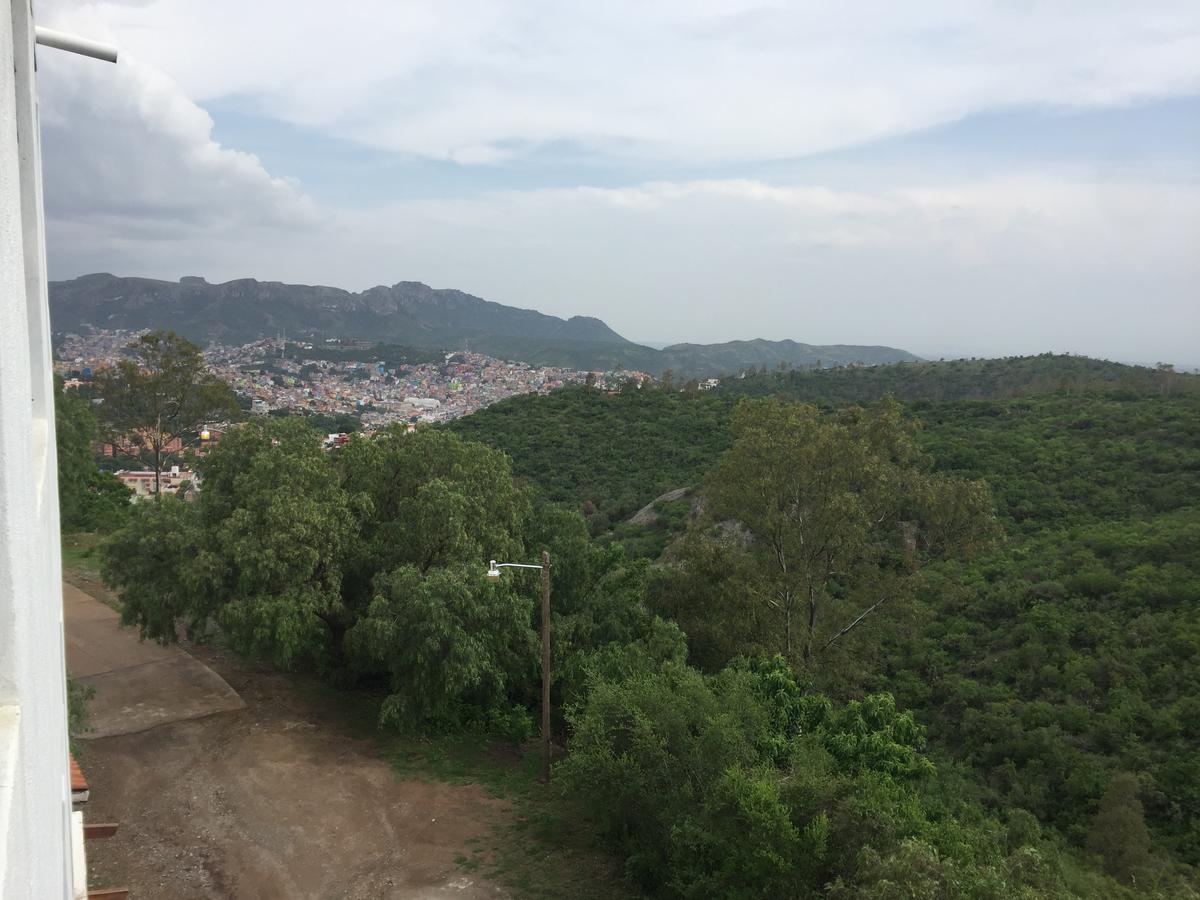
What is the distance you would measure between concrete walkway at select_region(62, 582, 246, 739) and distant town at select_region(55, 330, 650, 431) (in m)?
47.5

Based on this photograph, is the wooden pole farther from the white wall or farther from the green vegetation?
the green vegetation

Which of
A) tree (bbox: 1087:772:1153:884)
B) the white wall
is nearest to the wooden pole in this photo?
tree (bbox: 1087:772:1153:884)

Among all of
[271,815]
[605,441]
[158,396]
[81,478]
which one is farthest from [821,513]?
[605,441]

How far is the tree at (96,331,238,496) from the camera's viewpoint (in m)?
25.4

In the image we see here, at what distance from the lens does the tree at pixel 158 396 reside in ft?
83.3

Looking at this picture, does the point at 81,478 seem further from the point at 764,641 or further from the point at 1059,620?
the point at 1059,620

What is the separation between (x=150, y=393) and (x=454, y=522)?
17.5 metres

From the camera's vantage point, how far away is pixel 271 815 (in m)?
10.8

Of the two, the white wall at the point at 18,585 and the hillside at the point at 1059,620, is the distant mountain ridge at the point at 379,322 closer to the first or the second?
the hillside at the point at 1059,620

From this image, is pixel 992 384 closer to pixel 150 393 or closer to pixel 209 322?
pixel 150 393

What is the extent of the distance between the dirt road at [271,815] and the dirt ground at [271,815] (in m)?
0.02

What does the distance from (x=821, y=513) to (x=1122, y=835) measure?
6.04m

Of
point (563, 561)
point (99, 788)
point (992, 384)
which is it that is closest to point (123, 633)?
point (99, 788)

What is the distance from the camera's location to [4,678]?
1423 millimetres
